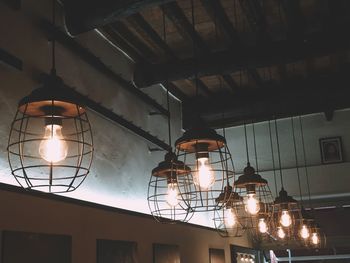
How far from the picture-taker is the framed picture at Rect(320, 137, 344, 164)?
299 inches

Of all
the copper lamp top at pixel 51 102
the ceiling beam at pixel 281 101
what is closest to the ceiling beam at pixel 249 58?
the ceiling beam at pixel 281 101

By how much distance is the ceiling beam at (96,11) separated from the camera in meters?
3.87

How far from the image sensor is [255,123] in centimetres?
811

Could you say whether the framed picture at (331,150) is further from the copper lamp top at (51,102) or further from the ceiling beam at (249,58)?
the copper lamp top at (51,102)

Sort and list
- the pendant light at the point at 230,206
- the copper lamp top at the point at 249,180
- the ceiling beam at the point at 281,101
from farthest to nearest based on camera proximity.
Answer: the ceiling beam at the point at 281,101 → the copper lamp top at the point at 249,180 → the pendant light at the point at 230,206

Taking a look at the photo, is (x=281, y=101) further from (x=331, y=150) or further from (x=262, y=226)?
(x=262, y=226)

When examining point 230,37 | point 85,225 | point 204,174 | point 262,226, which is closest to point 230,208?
point 262,226

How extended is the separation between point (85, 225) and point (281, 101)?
3.86 meters

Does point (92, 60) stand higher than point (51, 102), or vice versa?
point (92, 60)

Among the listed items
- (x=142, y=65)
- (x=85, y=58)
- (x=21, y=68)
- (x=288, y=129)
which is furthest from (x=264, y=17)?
(x=288, y=129)

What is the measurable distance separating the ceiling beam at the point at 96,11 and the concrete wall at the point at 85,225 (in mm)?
1552

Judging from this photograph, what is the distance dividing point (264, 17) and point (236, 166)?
3.57 meters

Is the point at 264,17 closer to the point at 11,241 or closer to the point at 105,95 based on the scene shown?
the point at 105,95

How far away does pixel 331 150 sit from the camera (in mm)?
7668
